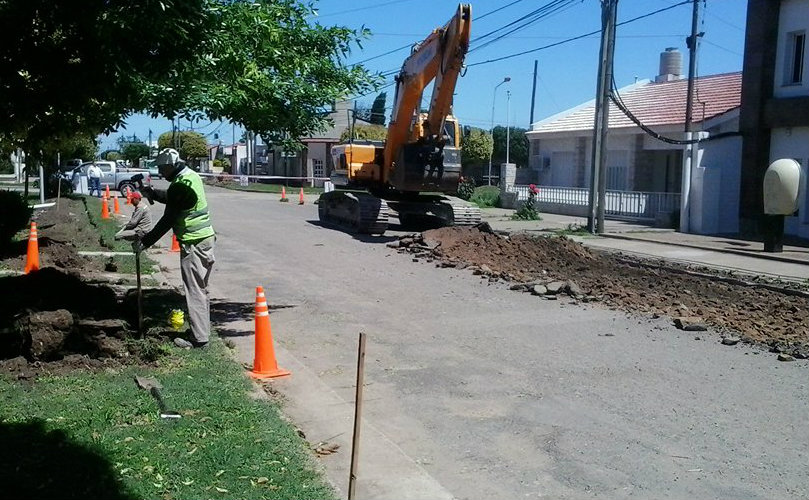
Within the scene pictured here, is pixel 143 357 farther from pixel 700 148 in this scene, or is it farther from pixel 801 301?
pixel 700 148

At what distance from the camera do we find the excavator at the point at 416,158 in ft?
59.6

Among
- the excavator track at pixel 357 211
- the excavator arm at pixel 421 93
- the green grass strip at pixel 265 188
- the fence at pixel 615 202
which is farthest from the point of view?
the green grass strip at pixel 265 188

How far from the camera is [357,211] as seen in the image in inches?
827

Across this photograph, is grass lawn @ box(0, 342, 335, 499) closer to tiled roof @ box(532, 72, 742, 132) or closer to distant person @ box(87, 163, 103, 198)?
tiled roof @ box(532, 72, 742, 132)

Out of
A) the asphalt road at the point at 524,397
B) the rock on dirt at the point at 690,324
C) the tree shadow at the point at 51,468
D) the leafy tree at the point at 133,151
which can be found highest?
the leafy tree at the point at 133,151

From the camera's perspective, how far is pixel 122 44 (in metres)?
7.30

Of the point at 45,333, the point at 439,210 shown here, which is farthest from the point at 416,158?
the point at 45,333

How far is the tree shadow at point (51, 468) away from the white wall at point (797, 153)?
20592mm

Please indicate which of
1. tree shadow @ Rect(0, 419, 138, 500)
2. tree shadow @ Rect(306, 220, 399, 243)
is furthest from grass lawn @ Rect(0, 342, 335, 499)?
tree shadow @ Rect(306, 220, 399, 243)

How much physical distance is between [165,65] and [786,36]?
66.6 ft

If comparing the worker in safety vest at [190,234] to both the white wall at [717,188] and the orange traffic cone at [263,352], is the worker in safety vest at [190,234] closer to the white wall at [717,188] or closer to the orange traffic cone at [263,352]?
the orange traffic cone at [263,352]

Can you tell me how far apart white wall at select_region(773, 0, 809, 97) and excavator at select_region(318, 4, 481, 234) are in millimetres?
9298

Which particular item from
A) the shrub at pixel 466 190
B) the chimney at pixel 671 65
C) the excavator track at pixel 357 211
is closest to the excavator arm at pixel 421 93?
the excavator track at pixel 357 211

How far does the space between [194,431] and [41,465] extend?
1039mm
